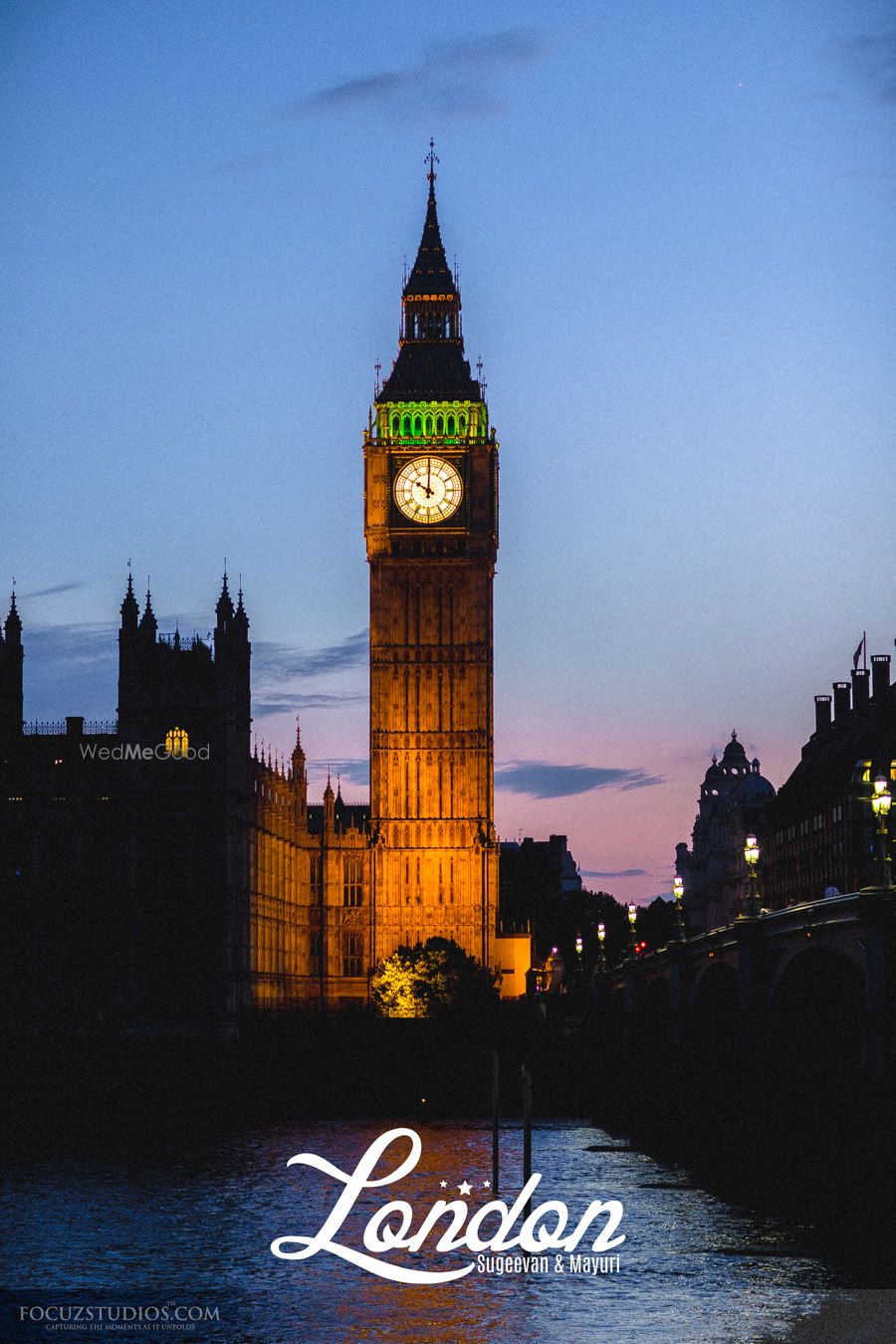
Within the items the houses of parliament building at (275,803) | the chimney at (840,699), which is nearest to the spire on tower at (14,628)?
the houses of parliament building at (275,803)

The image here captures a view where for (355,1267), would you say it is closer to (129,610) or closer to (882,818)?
(882,818)

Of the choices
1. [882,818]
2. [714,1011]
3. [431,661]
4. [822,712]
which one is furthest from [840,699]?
[882,818]

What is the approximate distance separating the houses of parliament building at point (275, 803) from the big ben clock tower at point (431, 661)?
17 cm

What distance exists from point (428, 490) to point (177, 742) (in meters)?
48.7

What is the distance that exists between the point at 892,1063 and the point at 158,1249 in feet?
60.3

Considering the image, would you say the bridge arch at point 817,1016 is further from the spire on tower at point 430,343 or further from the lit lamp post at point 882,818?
the spire on tower at point 430,343

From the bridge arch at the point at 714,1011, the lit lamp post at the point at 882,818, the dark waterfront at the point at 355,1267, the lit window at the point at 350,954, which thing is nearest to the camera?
the dark waterfront at the point at 355,1267

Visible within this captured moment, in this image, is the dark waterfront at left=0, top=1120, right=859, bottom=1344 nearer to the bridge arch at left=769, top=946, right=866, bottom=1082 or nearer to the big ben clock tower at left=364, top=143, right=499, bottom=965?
the bridge arch at left=769, top=946, right=866, bottom=1082

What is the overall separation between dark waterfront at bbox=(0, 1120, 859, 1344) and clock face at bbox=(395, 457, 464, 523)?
357ft

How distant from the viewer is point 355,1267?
5147cm

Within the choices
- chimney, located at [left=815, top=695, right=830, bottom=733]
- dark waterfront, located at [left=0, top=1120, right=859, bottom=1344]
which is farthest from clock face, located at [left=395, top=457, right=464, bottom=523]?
dark waterfront, located at [left=0, top=1120, right=859, bottom=1344]

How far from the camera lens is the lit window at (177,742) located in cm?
14088

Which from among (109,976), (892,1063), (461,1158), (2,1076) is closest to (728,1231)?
(892,1063)

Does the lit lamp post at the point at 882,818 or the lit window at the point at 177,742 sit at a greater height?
the lit window at the point at 177,742
